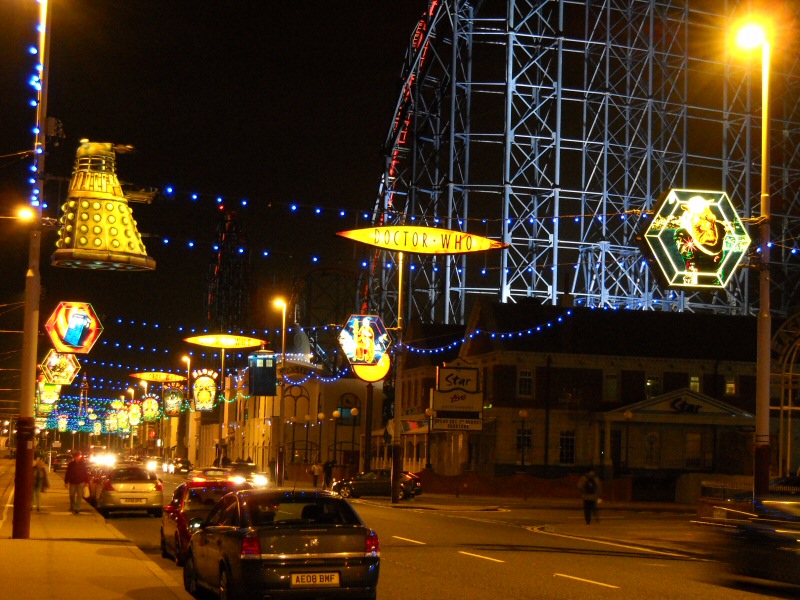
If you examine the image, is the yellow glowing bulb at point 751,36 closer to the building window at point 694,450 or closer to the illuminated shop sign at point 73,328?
the illuminated shop sign at point 73,328

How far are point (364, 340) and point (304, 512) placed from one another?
28.0 meters

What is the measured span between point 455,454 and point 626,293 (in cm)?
1238

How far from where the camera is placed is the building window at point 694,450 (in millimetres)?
52812

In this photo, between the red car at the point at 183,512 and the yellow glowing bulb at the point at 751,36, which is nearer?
the red car at the point at 183,512

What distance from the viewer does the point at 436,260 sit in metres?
61.0

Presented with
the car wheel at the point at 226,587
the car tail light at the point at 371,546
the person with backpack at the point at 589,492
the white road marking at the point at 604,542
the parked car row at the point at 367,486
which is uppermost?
the car tail light at the point at 371,546

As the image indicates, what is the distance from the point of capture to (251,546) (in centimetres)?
1152

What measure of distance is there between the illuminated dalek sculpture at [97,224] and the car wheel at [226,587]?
737 centimetres

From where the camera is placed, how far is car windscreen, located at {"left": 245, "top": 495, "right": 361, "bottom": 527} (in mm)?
12016

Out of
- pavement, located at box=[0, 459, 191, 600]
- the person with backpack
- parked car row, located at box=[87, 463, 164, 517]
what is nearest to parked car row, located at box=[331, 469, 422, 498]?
parked car row, located at box=[87, 463, 164, 517]

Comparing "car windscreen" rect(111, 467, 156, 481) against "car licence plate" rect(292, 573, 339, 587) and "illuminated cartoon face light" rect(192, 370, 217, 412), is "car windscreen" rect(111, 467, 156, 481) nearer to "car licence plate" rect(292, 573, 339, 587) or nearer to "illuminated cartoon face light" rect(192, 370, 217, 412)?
"car licence plate" rect(292, 573, 339, 587)

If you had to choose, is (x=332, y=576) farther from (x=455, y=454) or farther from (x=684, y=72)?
(x=684, y=72)

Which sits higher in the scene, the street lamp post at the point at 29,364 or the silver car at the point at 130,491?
the street lamp post at the point at 29,364

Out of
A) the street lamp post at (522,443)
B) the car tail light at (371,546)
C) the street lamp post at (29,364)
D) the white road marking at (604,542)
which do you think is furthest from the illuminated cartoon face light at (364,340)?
the car tail light at (371,546)
